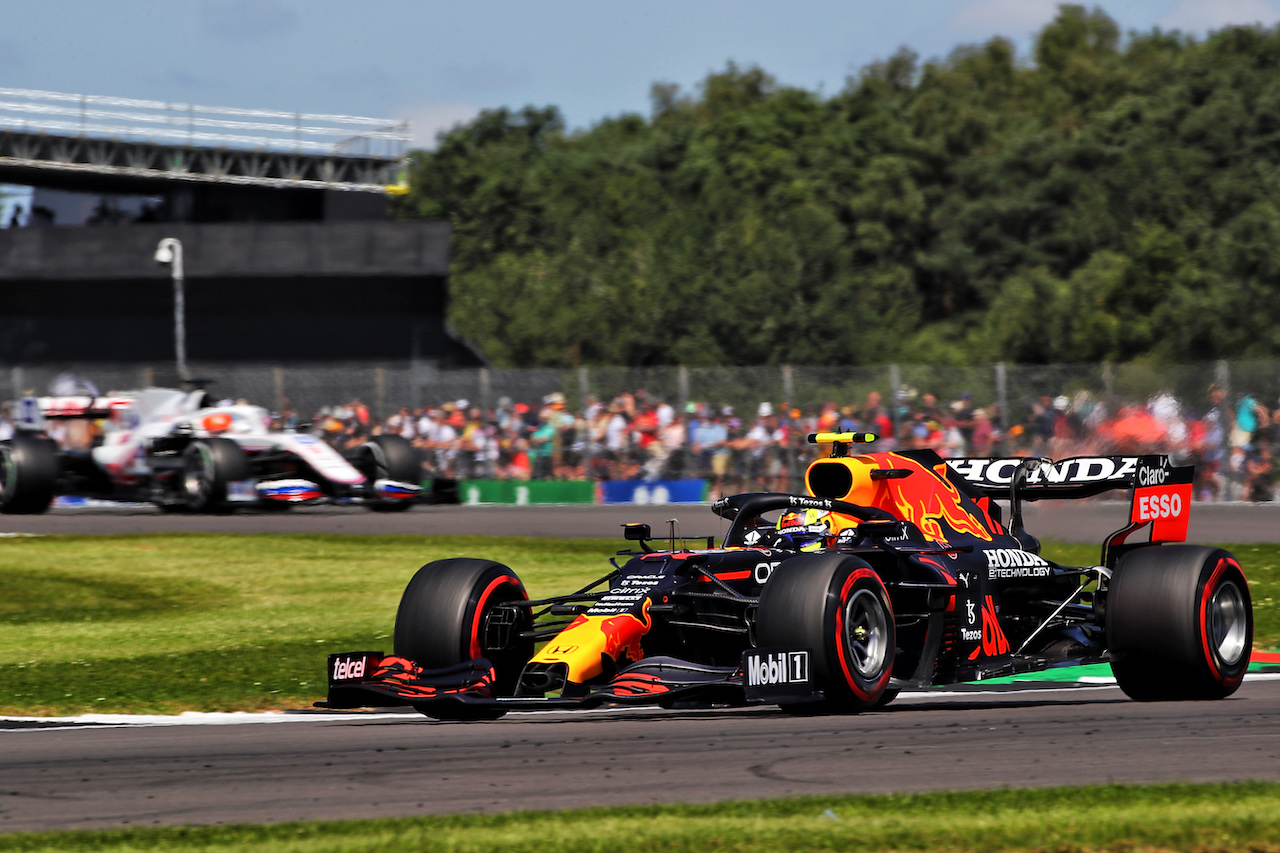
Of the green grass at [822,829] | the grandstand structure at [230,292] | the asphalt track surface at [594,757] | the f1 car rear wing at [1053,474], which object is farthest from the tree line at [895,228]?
the green grass at [822,829]

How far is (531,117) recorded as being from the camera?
9500 centimetres

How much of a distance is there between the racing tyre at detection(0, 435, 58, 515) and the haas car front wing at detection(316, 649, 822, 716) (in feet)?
59.6

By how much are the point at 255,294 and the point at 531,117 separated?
2009 inches

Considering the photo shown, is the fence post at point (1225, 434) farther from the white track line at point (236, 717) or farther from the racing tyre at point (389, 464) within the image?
the white track line at point (236, 717)

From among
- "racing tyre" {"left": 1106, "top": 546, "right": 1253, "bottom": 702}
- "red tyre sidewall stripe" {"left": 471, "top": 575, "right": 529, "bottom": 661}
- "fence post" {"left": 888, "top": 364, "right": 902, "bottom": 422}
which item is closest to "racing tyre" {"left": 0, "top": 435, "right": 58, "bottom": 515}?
"fence post" {"left": 888, "top": 364, "right": 902, "bottom": 422}

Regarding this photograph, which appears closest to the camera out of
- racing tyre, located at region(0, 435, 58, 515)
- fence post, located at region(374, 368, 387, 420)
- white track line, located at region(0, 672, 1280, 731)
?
white track line, located at region(0, 672, 1280, 731)

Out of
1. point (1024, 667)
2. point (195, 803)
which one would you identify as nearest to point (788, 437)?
point (1024, 667)

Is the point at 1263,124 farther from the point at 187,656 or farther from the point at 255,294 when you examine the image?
the point at 187,656

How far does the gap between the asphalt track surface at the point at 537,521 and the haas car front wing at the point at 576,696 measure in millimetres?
12633

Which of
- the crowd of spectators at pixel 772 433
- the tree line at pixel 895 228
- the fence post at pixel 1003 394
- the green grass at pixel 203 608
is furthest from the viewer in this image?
the tree line at pixel 895 228

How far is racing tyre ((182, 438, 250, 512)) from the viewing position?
954 inches

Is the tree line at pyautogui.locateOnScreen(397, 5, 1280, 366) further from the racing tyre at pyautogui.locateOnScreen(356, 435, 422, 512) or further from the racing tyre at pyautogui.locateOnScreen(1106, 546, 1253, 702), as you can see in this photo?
the racing tyre at pyautogui.locateOnScreen(1106, 546, 1253, 702)

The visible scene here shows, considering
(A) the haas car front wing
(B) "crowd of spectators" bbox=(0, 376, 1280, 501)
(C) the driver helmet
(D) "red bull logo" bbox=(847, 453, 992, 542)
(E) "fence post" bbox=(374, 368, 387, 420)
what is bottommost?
(A) the haas car front wing

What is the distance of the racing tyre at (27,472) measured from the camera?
25047 millimetres
